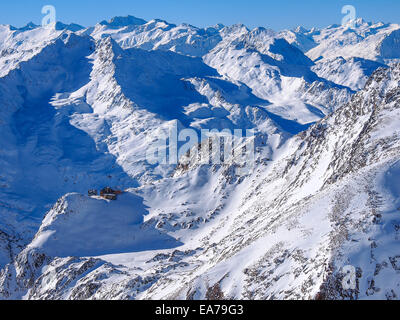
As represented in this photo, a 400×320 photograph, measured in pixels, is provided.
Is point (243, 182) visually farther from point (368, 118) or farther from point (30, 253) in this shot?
point (30, 253)

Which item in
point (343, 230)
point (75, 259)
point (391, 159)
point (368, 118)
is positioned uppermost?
point (368, 118)

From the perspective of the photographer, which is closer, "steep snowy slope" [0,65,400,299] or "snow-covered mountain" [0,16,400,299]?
"steep snowy slope" [0,65,400,299]

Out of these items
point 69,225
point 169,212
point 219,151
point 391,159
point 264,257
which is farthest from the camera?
point 219,151

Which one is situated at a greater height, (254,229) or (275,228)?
(275,228)

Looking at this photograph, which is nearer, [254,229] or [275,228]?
[275,228]

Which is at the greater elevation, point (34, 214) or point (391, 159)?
point (391, 159)

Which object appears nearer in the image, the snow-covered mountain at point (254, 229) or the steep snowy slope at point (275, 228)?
the steep snowy slope at point (275, 228)
